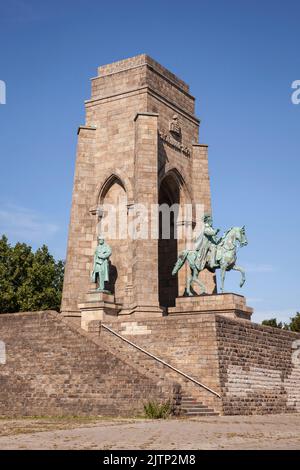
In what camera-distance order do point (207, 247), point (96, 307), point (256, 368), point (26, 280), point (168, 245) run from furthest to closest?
point (26, 280)
point (168, 245)
point (207, 247)
point (96, 307)
point (256, 368)

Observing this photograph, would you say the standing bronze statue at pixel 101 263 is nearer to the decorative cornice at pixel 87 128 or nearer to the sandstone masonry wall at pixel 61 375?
the sandstone masonry wall at pixel 61 375

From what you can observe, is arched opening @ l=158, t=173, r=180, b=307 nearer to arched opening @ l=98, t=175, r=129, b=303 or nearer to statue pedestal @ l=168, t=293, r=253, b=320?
arched opening @ l=98, t=175, r=129, b=303

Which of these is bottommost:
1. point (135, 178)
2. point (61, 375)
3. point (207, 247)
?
point (61, 375)

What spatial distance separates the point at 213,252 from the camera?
26.9 m

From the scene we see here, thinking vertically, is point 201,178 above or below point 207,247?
above

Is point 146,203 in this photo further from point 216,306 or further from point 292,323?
point 292,323

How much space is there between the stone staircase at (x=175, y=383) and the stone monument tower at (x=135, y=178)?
185 inches

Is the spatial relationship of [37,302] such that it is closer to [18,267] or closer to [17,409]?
[18,267]

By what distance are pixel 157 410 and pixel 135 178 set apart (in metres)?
13.8

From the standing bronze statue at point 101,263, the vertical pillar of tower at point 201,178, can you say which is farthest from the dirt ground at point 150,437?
the vertical pillar of tower at point 201,178

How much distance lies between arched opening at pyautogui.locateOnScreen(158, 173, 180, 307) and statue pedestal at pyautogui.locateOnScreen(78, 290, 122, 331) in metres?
5.53

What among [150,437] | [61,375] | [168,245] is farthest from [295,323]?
[150,437]
